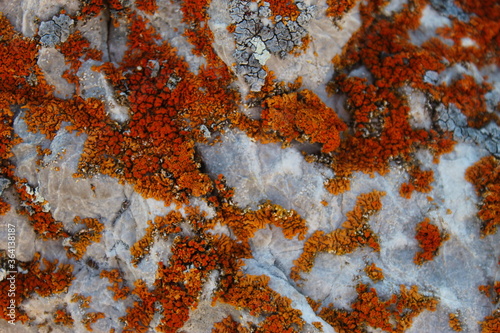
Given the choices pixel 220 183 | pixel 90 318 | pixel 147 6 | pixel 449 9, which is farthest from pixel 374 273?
pixel 147 6

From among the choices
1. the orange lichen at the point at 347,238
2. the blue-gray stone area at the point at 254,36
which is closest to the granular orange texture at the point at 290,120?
the blue-gray stone area at the point at 254,36

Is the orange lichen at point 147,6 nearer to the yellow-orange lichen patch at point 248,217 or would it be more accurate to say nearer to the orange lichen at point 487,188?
the yellow-orange lichen patch at point 248,217

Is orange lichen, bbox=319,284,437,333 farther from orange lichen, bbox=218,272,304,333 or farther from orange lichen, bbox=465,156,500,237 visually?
orange lichen, bbox=465,156,500,237

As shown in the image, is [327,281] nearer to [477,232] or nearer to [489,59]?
[477,232]

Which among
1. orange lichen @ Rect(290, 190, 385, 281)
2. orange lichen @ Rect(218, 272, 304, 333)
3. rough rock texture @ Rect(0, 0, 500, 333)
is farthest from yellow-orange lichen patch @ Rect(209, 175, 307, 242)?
orange lichen @ Rect(218, 272, 304, 333)

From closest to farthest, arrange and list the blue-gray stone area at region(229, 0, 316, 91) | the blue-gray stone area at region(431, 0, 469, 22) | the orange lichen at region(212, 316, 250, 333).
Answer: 1. the orange lichen at region(212, 316, 250, 333)
2. the blue-gray stone area at region(229, 0, 316, 91)
3. the blue-gray stone area at region(431, 0, 469, 22)

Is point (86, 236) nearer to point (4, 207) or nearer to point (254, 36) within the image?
point (4, 207)
